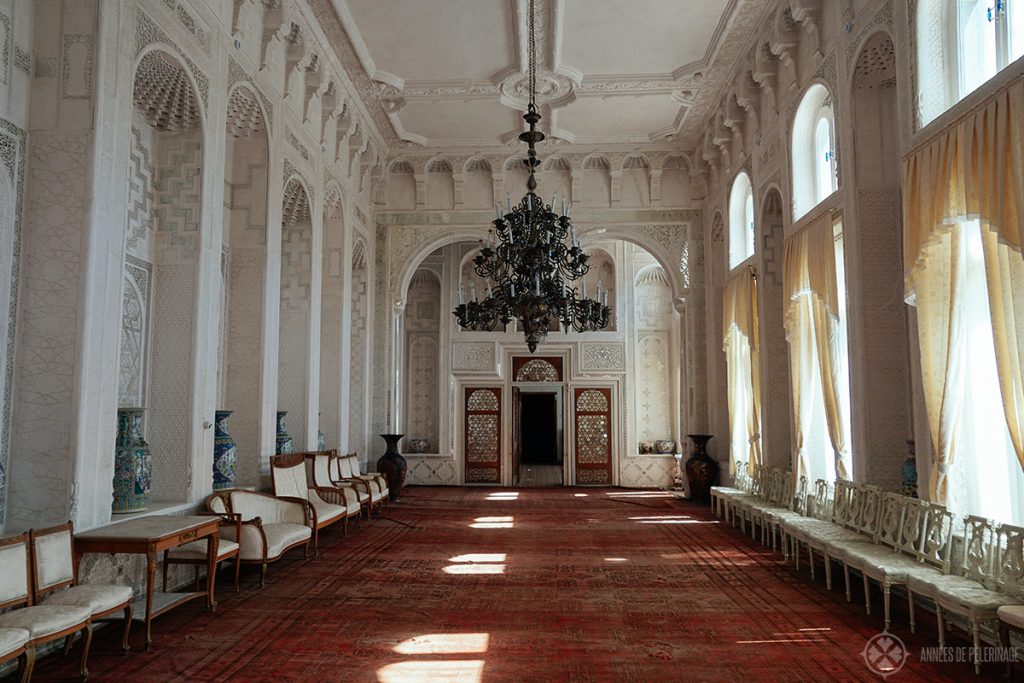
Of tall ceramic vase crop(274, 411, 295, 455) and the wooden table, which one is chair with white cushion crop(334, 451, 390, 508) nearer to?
tall ceramic vase crop(274, 411, 295, 455)

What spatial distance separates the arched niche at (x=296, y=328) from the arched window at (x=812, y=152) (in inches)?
214

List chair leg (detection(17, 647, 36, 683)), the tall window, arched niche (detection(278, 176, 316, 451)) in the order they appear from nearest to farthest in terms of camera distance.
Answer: chair leg (detection(17, 647, 36, 683)) < the tall window < arched niche (detection(278, 176, 316, 451))

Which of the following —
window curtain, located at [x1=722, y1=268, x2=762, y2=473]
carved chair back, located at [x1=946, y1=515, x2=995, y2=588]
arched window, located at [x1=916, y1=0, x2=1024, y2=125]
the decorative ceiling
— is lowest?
carved chair back, located at [x1=946, y1=515, x2=995, y2=588]

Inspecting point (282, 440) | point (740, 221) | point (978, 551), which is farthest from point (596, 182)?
point (978, 551)

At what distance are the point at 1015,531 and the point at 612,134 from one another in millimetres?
9093

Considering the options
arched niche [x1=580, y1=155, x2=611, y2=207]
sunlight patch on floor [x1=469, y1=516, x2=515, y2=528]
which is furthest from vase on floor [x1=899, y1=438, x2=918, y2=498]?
arched niche [x1=580, y1=155, x2=611, y2=207]

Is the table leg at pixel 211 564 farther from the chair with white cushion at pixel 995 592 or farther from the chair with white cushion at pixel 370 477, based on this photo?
the chair with white cushion at pixel 370 477

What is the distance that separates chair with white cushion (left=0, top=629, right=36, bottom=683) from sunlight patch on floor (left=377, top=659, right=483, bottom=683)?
156 centimetres

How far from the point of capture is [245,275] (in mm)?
7500

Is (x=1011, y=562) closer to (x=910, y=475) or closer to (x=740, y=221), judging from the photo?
(x=910, y=475)

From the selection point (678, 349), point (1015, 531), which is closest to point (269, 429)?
point (1015, 531)

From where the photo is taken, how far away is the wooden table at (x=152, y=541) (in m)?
4.25

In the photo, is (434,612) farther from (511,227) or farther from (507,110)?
(507,110)
